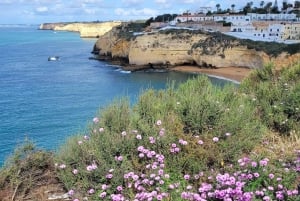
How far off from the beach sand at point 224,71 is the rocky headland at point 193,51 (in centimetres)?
103

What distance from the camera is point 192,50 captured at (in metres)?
57.2

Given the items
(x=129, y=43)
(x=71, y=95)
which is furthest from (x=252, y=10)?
(x=71, y=95)

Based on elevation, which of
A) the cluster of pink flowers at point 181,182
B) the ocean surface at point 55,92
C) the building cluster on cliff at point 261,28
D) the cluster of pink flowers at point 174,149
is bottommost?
the ocean surface at point 55,92

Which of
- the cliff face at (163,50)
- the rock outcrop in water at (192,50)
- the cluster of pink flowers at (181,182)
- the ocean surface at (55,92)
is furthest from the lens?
the cliff face at (163,50)

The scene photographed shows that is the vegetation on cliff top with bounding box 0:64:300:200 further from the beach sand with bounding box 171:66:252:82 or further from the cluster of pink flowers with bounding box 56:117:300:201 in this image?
the beach sand with bounding box 171:66:252:82

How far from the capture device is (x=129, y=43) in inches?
2491

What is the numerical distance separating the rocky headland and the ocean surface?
13.3 ft

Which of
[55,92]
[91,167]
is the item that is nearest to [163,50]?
[55,92]

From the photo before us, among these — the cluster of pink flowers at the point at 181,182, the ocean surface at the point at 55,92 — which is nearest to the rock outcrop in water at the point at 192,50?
the ocean surface at the point at 55,92

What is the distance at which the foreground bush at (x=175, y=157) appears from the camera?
3564 mm

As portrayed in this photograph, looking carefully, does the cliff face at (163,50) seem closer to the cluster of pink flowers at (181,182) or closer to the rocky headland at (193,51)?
the rocky headland at (193,51)

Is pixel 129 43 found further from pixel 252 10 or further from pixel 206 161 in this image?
pixel 206 161

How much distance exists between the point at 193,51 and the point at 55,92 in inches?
942

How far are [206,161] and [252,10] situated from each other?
9590 cm
